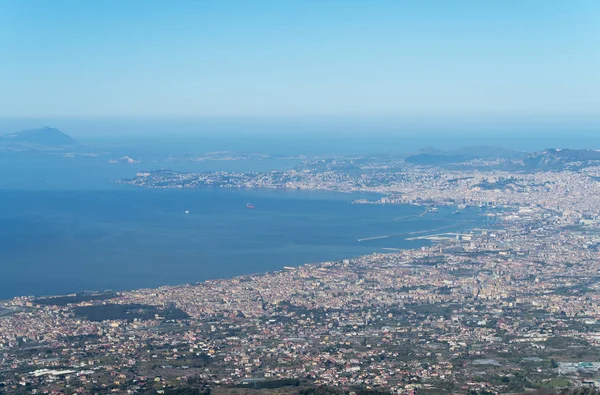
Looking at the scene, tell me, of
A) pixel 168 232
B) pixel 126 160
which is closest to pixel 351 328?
pixel 168 232

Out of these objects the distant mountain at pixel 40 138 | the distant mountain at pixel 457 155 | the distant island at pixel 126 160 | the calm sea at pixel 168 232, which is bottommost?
the calm sea at pixel 168 232

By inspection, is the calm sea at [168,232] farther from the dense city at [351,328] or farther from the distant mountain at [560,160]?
the distant mountain at [560,160]

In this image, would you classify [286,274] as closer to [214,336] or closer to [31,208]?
[214,336]

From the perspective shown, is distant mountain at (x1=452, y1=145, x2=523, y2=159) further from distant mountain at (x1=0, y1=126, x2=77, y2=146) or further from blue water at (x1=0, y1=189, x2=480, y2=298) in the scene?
distant mountain at (x1=0, y1=126, x2=77, y2=146)

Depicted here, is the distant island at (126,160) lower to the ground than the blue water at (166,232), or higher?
higher

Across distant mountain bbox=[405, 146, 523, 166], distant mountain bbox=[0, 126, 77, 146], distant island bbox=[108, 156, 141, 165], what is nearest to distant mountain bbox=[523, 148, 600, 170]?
distant mountain bbox=[405, 146, 523, 166]

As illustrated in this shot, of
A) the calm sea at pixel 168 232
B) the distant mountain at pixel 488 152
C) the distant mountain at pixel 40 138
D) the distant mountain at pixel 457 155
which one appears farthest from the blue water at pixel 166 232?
the distant mountain at pixel 40 138
